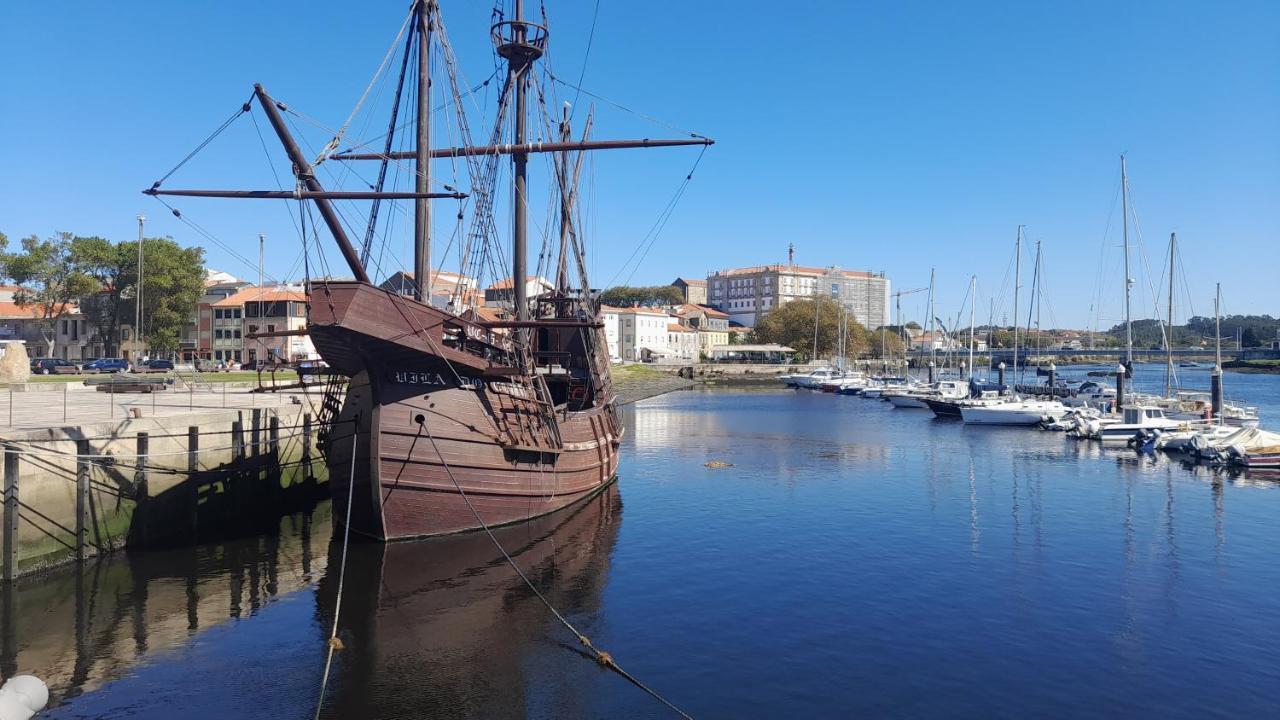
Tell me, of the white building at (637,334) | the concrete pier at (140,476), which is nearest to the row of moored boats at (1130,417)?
the concrete pier at (140,476)

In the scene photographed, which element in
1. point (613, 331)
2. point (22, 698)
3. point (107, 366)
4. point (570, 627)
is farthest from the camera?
point (613, 331)

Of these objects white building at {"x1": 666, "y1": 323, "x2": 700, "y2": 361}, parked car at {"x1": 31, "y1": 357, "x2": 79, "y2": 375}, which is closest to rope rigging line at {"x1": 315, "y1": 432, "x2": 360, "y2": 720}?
parked car at {"x1": 31, "y1": 357, "x2": 79, "y2": 375}

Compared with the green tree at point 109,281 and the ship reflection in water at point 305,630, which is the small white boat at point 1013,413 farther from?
the green tree at point 109,281

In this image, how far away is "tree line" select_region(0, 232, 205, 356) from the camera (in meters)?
65.8

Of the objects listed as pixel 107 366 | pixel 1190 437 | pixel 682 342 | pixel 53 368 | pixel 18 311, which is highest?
pixel 18 311

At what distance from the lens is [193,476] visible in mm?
22484

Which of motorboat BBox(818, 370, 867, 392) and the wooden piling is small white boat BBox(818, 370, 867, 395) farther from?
the wooden piling

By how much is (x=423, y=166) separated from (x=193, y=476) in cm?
1081

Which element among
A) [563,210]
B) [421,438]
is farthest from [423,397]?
[563,210]

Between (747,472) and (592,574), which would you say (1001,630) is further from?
(747,472)

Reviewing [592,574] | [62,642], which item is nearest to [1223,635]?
[592,574]

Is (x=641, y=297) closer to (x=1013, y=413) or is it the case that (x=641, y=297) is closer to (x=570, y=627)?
(x=1013, y=413)

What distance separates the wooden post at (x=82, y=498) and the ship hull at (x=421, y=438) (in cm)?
573

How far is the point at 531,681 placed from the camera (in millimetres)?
13656
